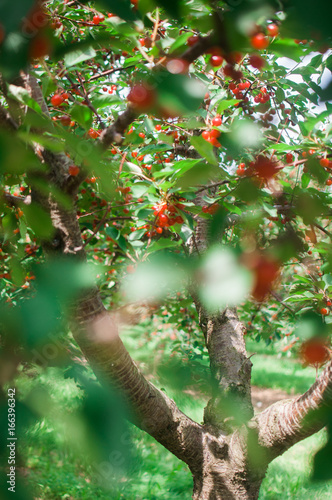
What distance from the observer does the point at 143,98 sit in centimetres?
50

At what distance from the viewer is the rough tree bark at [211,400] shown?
0.99 metres

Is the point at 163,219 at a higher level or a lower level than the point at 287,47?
higher

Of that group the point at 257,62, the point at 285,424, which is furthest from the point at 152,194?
the point at 285,424

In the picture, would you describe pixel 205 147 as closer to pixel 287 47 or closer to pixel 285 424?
pixel 287 47

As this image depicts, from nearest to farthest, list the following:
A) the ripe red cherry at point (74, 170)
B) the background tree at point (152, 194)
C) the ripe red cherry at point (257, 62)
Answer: the background tree at point (152, 194) < the ripe red cherry at point (257, 62) < the ripe red cherry at point (74, 170)

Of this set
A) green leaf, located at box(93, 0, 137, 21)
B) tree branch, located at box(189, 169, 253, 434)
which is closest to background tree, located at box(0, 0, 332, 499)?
green leaf, located at box(93, 0, 137, 21)

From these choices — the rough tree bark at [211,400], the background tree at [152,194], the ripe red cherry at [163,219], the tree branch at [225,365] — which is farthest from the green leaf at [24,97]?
the tree branch at [225,365]

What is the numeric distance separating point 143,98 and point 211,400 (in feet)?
5.55

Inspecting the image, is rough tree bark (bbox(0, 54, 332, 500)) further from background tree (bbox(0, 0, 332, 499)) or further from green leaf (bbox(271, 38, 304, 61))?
green leaf (bbox(271, 38, 304, 61))

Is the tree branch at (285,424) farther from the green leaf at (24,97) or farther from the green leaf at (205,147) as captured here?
the green leaf at (24,97)

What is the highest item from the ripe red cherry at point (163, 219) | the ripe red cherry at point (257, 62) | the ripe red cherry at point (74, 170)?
the ripe red cherry at point (257, 62)

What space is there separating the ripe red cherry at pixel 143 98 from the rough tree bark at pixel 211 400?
0.11 metres

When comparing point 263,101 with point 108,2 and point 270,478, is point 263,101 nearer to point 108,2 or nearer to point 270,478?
point 108,2

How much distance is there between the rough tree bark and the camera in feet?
3.25
